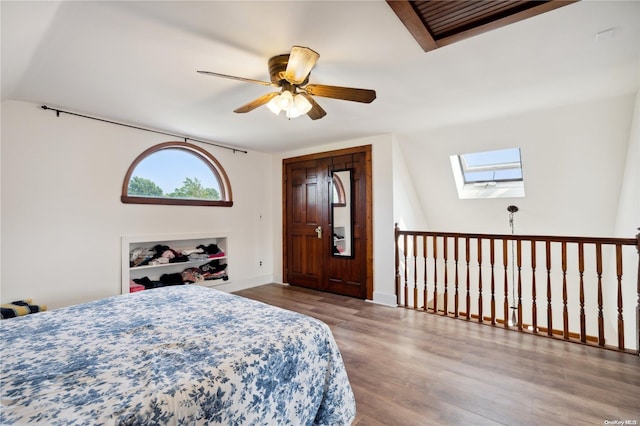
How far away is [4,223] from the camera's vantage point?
262cm

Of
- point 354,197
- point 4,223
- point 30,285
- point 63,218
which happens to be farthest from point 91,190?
point 354,197

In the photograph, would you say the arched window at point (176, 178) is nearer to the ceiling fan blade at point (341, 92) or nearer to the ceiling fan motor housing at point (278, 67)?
the ceiling fan motor housing at point (278, 67)

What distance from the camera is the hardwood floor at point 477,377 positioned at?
1.73 meters

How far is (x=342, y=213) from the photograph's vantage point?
440 centimetres

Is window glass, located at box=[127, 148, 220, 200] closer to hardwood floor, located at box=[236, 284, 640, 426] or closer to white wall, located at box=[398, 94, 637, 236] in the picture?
hardwood floor, located at box=[236, 284, 640, 426]

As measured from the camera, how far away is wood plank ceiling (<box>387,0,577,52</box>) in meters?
1.44

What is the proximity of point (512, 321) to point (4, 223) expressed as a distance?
605cm

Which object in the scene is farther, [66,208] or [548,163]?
[548,163]

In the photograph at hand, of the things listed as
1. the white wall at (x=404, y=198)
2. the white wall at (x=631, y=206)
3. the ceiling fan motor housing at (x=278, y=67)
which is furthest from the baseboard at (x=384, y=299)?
the ceiling fan motor housing at (x=278, y=67)

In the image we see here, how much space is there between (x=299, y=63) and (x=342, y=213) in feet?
9.29

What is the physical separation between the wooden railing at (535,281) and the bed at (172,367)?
228 cm

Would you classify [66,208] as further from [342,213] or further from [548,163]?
[548,163]

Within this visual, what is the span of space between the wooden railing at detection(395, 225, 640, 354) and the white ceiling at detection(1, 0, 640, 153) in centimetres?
151

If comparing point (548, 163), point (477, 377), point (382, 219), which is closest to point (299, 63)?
point (477, 377)
